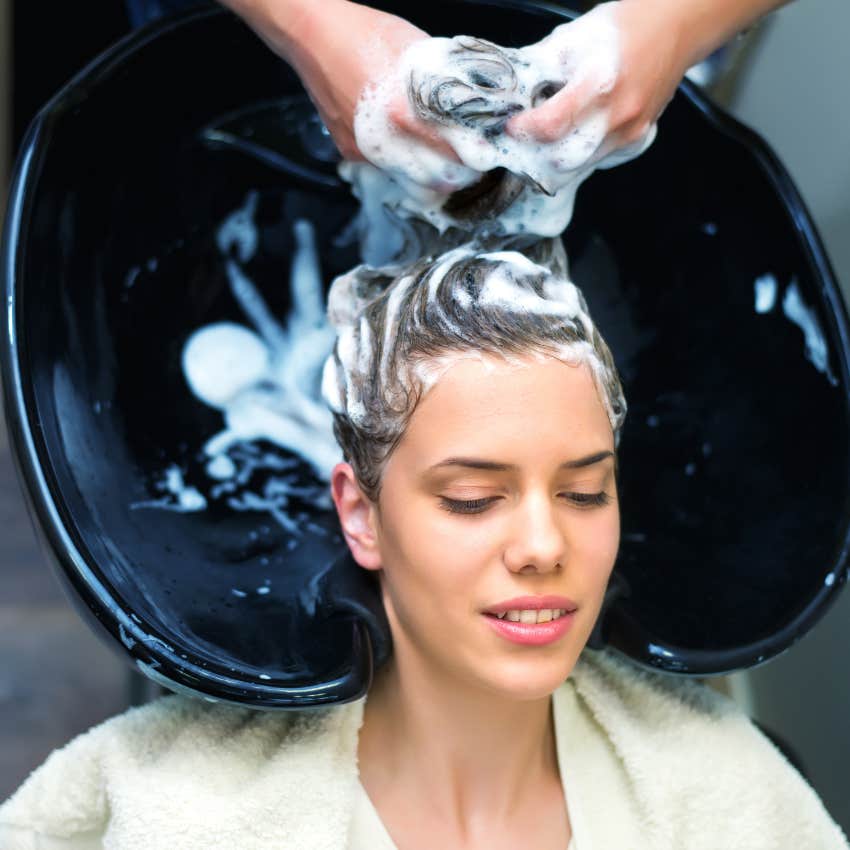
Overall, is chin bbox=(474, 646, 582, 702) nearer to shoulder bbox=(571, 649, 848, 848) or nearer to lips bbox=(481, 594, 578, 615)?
lips bbox=(481, 594, 578, 615)

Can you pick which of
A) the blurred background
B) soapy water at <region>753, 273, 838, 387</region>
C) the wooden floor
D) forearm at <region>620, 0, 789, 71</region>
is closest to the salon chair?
soapy water at <region>753, 273, 838, 387</region>

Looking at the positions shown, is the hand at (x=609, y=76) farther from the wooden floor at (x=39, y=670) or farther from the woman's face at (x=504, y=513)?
the wooden floor at (x=39, y=670)

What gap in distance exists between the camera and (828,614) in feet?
4.62

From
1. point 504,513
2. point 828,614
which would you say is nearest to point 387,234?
point 504,513

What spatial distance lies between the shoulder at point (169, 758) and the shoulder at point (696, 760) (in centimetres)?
24

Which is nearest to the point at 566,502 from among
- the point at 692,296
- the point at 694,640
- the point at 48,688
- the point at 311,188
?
the point at 694,640

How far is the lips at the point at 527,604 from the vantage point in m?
0.88

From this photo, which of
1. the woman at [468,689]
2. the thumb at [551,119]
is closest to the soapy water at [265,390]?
the woman at [468,689]

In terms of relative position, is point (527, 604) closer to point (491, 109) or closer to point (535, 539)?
point (535, 539)

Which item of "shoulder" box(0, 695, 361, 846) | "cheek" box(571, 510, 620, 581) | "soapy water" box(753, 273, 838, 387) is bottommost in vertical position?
"shoulder" box(0, 695, 361, 846)

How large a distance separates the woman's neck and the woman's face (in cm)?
8

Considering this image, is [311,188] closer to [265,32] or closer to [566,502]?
[265,32]

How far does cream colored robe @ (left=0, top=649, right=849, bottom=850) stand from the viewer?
958 mm

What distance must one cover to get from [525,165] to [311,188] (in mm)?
352
